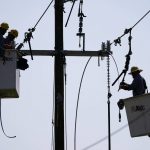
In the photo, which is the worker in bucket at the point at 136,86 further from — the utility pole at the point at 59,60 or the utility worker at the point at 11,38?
the utility worker at the point at 11,38

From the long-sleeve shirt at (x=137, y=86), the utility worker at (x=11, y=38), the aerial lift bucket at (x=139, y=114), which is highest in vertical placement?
the utility worker at (x=11, y=38)

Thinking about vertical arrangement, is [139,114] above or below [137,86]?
below

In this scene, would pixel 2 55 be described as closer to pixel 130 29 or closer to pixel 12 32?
pixel 12 32

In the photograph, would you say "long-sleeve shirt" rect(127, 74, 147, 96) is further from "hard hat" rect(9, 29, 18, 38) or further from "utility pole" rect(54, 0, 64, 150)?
"hard hat" rect(9, 29, 18, 38)

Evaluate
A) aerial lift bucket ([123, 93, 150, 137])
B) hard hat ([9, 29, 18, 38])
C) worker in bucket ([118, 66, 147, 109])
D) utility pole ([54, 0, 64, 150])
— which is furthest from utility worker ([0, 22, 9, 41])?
aerial lift bucket ([123, 93, 150, 137])

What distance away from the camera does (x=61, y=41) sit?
993 inches

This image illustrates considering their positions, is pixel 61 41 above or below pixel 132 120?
above

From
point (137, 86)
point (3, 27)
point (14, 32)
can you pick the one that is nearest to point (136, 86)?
point (137, 86)

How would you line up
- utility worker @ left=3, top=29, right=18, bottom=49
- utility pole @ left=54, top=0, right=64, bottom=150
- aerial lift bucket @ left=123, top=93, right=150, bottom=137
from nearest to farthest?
aerial lift bucket @ left=123, top=93, right=150, bottom=137, utility pole @ left=54, top=0, right=64, bottom=150, utility worker @ left=3, top=29, right=18, bottom=49

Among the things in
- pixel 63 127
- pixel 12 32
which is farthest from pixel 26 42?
pixel 63 127

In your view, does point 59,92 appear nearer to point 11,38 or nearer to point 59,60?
point 59,60

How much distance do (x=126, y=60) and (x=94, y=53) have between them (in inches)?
25.9

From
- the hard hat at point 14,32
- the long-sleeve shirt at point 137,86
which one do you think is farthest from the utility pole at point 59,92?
the long-sleeve shirt at point 137,86

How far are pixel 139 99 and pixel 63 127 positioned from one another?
61.6 inches
